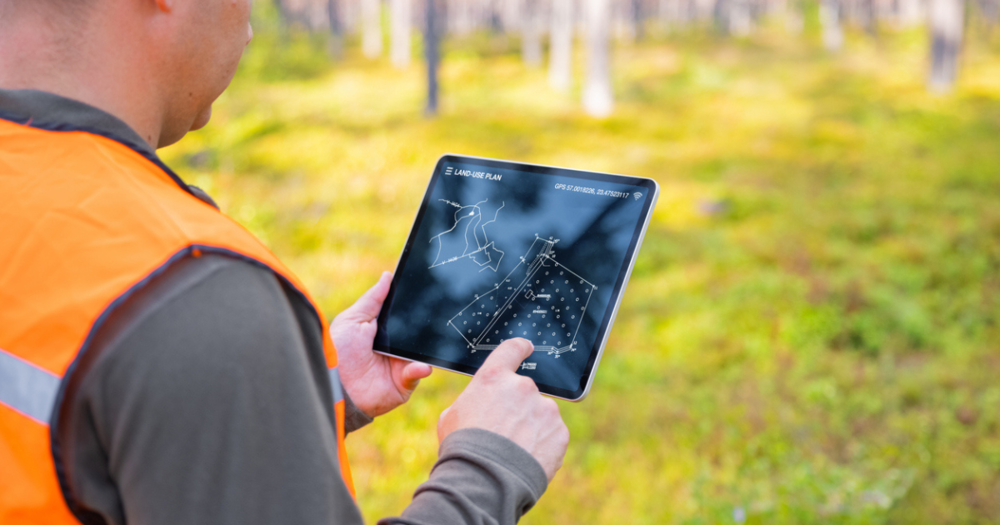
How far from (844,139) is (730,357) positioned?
27.8 ft

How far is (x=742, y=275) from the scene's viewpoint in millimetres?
7504

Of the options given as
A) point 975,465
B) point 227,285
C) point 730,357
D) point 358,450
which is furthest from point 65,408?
point 730,357

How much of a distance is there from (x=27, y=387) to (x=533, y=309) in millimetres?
1028

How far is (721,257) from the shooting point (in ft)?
26.2

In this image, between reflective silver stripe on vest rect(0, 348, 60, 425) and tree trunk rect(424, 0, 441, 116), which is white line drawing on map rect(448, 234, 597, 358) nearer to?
reflective silver stripe on vest rect(0, 348, 60, 425)

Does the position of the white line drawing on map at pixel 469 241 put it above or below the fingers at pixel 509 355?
above

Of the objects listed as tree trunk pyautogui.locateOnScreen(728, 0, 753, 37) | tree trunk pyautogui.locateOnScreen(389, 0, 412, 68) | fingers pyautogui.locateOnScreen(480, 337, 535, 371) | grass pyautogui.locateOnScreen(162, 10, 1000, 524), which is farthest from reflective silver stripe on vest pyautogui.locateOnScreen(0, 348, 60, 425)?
tree trunk pyautogui.locateOnScreen(728, 0, 753, 37)

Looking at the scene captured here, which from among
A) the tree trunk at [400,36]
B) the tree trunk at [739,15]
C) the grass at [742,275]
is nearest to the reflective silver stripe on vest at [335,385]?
the grass at [742,275]

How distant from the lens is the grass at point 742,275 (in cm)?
443

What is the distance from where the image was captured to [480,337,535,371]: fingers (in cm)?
143

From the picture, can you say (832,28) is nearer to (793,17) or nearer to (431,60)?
(431,60)

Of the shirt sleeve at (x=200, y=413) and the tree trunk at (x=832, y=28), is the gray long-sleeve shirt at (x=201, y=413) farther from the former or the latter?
the tree trunk at (x=832, y=28)

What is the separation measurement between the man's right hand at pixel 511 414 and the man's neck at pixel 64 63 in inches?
29.7

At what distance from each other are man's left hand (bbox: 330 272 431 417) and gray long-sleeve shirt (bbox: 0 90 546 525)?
2.81 feet
